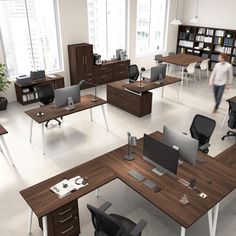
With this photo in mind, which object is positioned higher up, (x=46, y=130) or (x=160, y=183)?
(x=160, y=183)

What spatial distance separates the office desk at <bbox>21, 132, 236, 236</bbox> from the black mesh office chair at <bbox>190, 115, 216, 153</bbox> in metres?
0.75

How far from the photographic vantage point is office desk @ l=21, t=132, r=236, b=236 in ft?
9.31

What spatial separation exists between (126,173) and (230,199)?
182cm

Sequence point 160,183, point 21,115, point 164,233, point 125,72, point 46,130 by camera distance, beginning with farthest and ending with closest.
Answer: point 125,72
point 21,115
point 46,130
point 164,233
point 160,183

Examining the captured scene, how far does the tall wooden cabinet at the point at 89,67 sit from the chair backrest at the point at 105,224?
6.48 m

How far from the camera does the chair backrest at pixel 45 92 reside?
6.15 m

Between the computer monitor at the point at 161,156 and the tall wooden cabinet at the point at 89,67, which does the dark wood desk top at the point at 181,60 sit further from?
the computer monitor at the point at 161,156

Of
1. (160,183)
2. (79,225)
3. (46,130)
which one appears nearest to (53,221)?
(79,225)

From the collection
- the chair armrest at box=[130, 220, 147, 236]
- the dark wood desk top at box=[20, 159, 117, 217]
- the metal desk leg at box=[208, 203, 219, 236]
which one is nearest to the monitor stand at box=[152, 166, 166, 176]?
the dark wood desk top at box=[20, 159, 117, 217]

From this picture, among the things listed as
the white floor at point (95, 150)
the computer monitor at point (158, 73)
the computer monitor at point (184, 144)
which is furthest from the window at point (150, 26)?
the computer monitor at point (184, 144)

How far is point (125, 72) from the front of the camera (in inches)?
390

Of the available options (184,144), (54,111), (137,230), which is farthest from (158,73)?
(137,230)

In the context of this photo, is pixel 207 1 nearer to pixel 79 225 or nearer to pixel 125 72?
pixel 125 72

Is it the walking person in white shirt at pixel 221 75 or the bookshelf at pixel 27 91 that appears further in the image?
the bookshelf at pixel 27 91
